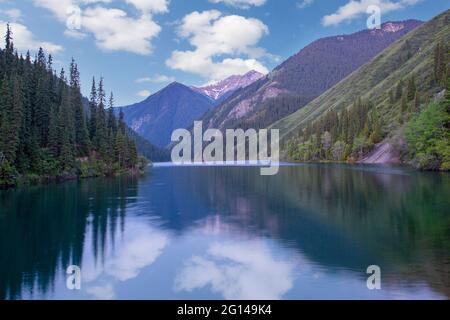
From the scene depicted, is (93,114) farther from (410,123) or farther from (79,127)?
(410,123)

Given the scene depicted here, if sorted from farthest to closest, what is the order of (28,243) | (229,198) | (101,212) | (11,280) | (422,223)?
(229,198), (101,212), (422,223), (28,243), (11,280)

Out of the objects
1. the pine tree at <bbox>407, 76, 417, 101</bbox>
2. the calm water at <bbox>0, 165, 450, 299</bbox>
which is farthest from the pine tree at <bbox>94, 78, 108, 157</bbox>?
the pine tree at <bbox>407, 76, 417, 101</bbox>

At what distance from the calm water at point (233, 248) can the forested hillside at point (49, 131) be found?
3517 cm

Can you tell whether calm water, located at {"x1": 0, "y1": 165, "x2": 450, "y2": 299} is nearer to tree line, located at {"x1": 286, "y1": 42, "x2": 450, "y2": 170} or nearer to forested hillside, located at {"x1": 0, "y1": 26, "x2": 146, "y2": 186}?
forested hillside, located at {"x1": 0, "y1": 26, "x2": 146, "y2": 186}

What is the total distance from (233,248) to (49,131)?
82.3 metres

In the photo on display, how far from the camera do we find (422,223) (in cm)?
3378

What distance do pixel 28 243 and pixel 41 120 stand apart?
80.7 m

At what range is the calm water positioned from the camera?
66.6 feet

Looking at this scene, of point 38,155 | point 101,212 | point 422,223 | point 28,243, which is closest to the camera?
point 28,243

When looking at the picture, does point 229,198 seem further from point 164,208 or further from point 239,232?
point 239,232

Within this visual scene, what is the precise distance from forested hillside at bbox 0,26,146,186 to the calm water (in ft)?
115

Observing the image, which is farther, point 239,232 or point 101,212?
point 101,212

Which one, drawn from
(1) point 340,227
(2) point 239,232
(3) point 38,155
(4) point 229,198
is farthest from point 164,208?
(3) point 38,155
